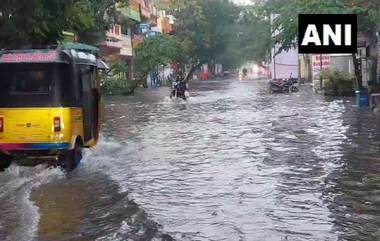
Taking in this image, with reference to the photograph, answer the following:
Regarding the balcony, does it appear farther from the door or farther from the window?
the window

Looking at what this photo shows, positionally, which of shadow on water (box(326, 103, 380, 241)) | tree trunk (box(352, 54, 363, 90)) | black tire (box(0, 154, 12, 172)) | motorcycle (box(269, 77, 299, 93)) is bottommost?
shadow on water (box(326, 103, 380, 241))

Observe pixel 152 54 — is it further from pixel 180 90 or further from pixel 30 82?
pixel 30 82

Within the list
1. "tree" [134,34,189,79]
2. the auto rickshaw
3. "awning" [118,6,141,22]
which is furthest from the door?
"tree" [134,34,189,79]

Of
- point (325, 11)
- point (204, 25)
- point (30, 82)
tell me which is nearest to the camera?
point (30, 82)

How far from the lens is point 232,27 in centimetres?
8806

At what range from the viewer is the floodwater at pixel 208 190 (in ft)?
25.5

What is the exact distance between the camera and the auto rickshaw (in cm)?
1163

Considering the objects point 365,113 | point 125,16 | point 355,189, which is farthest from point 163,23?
point 355,189

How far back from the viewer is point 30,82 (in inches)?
468

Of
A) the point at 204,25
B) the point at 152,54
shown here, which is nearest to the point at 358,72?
the point at 152,54

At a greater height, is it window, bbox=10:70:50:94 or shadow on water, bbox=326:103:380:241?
window, bbox=10:70:50:94

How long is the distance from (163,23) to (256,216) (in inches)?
3128

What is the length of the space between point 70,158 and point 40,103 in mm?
1271

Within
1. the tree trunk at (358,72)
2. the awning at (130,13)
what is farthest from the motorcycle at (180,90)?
the awning at (130,13)
